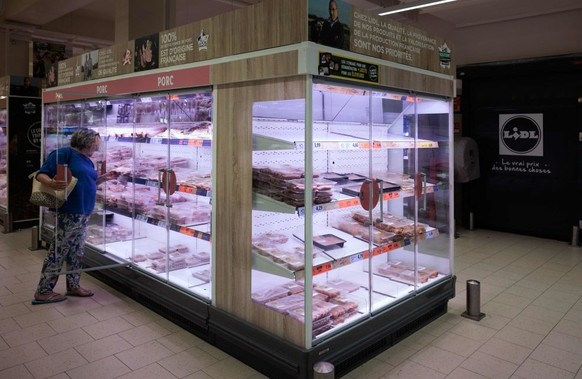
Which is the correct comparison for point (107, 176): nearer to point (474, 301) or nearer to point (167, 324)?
point (167, 324)

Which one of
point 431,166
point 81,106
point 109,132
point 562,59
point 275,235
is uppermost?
point 562,59

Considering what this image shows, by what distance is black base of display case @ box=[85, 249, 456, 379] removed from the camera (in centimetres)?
304

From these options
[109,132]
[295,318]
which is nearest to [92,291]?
[109,132]

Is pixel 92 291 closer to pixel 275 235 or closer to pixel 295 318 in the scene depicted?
pixel 275 235

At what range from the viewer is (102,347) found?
144 inches

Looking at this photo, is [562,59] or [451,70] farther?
[562,59]

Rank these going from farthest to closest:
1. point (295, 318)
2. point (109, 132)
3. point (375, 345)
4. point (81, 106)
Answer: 1. point (81, 106)
2. point (109, 132)
3. point (375, 345)
4. point (295, 318)

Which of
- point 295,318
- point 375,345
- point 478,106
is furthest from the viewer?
point 478,106

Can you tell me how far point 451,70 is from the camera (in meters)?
4.43

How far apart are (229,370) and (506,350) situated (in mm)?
2151

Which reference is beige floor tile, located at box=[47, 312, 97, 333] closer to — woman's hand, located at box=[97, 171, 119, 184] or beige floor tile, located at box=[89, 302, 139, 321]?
beige floor tile, located at box=[89, 302, 139, 321]

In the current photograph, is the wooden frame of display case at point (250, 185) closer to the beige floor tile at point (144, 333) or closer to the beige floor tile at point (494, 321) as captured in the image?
the beige floor tile at point (144, 333)

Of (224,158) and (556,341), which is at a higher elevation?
(224,158)

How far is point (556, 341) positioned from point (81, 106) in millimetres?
5820
